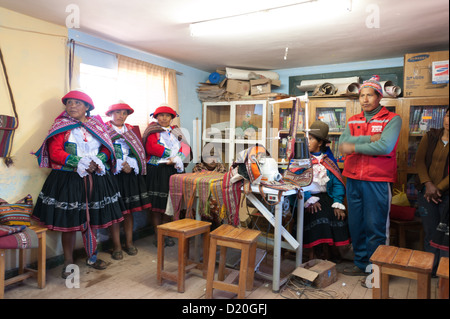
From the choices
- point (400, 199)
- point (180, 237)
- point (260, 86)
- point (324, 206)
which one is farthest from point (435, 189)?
point (260, 86)

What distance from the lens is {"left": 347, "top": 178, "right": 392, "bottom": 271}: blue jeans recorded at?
9.38ft

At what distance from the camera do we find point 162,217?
4.05 metres

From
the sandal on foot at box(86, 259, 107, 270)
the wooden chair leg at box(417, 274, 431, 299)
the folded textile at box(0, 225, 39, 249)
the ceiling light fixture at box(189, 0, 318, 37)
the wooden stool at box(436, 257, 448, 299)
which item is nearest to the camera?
the wooden stool at box(436, 257, 448, 299)

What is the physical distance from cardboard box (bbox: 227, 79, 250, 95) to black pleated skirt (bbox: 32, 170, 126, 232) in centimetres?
243

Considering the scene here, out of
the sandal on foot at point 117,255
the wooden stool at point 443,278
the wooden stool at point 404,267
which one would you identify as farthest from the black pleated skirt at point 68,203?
the wooden stool at point 443,278

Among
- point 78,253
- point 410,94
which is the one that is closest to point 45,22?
point 78,253

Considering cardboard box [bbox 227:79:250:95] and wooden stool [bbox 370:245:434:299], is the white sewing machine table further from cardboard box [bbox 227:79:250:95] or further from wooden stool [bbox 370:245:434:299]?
cardboard box [bbox 227:79:250:95]

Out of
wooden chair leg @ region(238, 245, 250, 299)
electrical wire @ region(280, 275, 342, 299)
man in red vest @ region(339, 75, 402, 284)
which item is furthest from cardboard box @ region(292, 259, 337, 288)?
wooden chair leg @ region(238, 245, 250, 299)

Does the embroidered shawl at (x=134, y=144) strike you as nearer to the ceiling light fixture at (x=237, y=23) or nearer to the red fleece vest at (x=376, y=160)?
the ceiling light fixture at (x=237, y=23)

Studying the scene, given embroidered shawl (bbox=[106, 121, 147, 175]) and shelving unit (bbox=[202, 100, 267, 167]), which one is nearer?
embroidered shawl (bbox=[106, 121, 147, 175])

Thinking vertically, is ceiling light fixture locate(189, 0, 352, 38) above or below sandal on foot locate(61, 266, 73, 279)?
above

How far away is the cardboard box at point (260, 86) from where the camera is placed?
478cm

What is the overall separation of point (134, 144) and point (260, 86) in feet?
6.89
